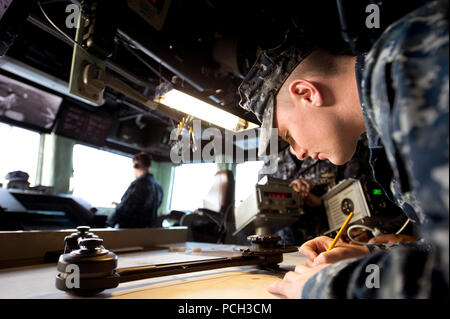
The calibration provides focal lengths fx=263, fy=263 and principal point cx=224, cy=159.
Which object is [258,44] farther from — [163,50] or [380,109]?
[380,109]

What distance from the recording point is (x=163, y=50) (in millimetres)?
2139

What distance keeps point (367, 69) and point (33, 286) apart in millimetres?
1184

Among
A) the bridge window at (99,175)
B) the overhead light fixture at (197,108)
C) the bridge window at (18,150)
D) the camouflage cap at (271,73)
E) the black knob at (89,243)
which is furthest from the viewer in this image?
the bridge window at (99,175)

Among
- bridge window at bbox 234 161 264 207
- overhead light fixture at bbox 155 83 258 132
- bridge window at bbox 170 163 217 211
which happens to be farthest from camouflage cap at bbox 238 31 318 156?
bridge window at bbox 170 163 217 211

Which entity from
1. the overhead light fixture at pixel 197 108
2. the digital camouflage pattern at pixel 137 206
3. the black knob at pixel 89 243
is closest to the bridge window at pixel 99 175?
Answer: the digital camouflage pattern at pixel 137 206

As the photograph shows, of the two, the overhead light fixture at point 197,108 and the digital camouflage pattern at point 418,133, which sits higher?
the overhead light fixture at point 197,108

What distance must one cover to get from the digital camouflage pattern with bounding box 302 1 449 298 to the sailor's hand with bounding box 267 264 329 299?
0.61 ft

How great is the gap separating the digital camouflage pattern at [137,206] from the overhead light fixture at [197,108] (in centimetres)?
268

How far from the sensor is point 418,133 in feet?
1.32

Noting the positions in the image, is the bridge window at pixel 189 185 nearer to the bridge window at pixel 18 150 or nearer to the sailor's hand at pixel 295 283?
the bridge window at pixel 18 150

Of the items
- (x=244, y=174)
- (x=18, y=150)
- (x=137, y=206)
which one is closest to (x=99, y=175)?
(x=18, y=150)

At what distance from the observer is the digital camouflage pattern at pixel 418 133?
382 millimetres

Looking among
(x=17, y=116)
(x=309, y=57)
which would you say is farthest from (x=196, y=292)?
(x=17, y=116)
